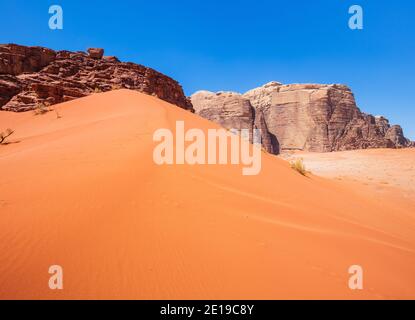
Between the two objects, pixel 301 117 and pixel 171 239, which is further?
pixel 301 117

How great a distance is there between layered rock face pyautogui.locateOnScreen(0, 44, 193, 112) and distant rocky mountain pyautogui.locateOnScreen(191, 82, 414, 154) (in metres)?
26.9

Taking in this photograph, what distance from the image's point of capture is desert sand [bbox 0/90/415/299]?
1711mm

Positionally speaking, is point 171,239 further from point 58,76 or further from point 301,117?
point 301,117

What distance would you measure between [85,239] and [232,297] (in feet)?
4.36

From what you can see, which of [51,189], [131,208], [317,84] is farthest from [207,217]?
[317,84]

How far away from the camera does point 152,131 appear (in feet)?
18.3

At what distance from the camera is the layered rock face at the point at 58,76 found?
17.8m

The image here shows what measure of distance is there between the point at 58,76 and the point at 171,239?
24275mm

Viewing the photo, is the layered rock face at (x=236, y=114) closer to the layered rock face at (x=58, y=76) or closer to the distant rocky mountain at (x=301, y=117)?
the distant rocky mountain at (x=301, y=117)

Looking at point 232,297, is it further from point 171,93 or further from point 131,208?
point 171,93

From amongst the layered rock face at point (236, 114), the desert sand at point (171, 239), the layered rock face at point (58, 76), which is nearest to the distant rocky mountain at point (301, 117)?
the layered rock face at point (236, 114)

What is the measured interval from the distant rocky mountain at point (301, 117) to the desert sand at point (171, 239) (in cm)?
4547

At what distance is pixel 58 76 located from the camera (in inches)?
832

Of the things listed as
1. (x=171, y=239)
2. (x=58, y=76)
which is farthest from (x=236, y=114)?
(x=171, y=239)
